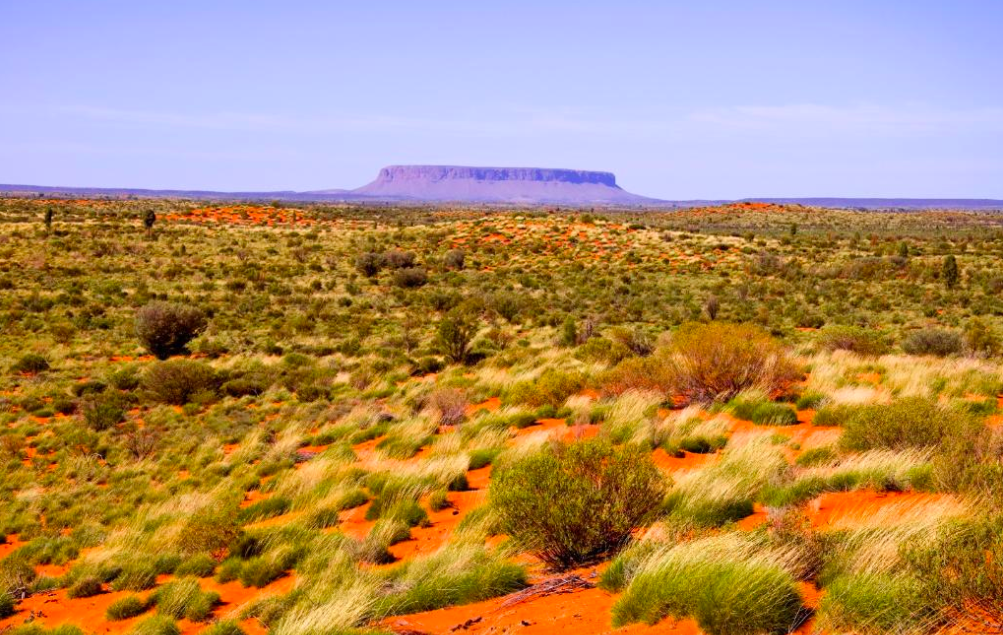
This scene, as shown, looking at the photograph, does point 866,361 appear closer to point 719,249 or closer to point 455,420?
point 455,420

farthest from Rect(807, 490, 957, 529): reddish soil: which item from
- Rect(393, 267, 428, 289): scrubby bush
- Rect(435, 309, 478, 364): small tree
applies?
Rect(393, 267, 428, 289): scrubby bush

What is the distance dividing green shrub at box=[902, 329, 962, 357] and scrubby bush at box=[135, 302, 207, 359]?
70.7 ft

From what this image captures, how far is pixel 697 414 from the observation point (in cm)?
1119

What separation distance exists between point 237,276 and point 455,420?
29.2 meters

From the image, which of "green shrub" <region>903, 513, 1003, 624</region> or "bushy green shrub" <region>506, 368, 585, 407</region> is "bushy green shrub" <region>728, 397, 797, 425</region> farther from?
"green shrub" <region>903, 513, 1003, 624</region>

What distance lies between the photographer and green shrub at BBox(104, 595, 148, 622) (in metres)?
6.97

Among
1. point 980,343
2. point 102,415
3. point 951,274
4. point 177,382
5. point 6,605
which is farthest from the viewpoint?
point 951,274

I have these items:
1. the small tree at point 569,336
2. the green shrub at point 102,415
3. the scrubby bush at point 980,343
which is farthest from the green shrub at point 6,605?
the scrubby bush at point 980,343

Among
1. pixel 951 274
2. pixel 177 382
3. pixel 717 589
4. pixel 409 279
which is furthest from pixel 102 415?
pixel 951 274

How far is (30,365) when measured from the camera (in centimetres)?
2069

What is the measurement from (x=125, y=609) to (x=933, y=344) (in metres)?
18.5

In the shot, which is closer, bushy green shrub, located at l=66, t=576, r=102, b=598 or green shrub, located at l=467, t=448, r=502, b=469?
bushy green shrub, located at l=66, t=576, r=102, b=598

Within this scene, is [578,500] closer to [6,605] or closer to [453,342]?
[6,605]

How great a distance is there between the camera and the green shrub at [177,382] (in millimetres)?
17781
